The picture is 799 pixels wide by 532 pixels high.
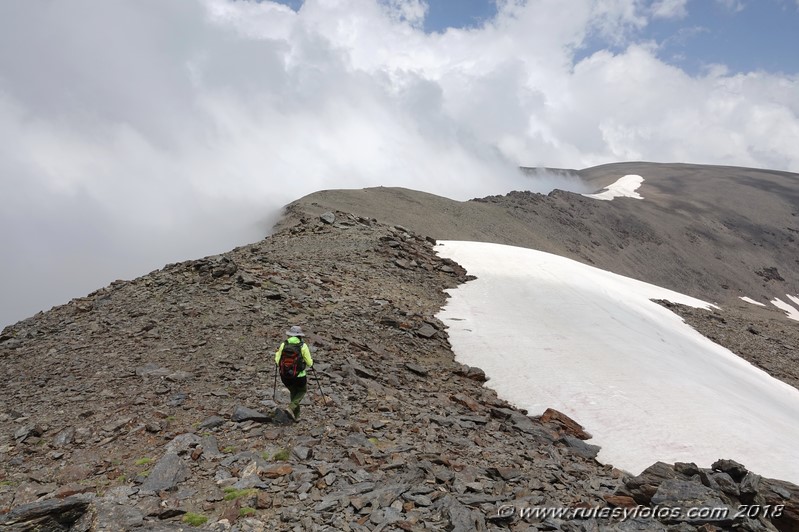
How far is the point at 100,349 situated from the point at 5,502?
722cm

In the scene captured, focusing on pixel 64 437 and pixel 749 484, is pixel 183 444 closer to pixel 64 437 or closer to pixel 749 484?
pixel 64 437

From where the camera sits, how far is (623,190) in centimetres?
15900

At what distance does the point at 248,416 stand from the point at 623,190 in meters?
166

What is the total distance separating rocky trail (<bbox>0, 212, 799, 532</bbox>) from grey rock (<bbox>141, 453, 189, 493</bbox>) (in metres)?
0.04

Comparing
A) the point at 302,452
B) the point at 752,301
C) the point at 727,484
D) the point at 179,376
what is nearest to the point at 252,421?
the point at 302,452

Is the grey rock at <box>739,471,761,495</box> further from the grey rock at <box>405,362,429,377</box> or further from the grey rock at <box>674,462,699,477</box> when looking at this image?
the grey rock at <box>405,362,429,377</box>

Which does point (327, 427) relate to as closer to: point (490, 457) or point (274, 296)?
point (490, 457)

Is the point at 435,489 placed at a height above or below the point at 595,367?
below

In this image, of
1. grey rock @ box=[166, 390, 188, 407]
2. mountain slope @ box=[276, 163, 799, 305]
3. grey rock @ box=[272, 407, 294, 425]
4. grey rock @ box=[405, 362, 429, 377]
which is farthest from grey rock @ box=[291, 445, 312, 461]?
mountain slope @ box=[276, 163, 799, 305]

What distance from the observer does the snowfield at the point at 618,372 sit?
15.0 m

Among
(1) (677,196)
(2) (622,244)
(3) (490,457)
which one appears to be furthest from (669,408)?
(1) (677,196)

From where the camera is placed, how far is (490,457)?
1134 cm

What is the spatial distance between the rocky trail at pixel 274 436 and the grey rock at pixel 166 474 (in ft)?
0.12

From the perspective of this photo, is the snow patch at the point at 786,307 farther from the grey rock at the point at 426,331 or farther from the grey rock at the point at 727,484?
the grey rock at the point at 727,484
